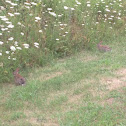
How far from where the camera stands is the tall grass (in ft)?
19.7

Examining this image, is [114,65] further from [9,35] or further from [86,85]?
[9,35]

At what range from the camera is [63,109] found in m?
4.48

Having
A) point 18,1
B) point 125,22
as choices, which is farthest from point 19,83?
point 125,22

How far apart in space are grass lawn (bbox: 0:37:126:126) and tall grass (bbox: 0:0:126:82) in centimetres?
39

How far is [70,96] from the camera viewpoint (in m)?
4.88

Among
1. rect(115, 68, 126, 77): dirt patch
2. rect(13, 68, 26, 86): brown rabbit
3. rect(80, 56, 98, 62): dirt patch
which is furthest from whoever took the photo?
rect(80, 56, 98, 62): dirt patch

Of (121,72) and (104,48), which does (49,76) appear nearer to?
(121,72)

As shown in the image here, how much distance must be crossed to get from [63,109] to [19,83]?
125 centimetres

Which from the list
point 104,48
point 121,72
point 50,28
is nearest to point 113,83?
point 121,72

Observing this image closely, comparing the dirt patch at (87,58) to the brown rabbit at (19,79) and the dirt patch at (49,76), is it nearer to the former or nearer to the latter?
the dirt patch at (49,76)

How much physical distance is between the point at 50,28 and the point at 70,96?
2.66 meters

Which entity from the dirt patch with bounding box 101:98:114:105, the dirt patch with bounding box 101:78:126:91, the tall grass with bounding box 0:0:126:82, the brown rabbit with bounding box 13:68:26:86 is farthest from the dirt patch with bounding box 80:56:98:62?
the dirt patch with bounding box 101:98:114:105

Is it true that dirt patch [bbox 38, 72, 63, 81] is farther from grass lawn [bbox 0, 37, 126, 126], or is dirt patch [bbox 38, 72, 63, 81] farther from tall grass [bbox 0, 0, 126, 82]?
tall grass [bbox 0, 0, 126, 82]

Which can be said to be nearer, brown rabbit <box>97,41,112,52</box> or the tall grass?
the tall grass
